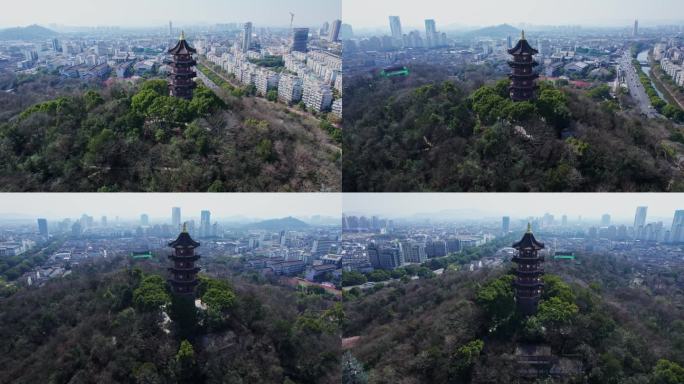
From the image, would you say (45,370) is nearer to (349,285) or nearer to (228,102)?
(349,285)

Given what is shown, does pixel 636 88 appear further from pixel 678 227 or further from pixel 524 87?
pixel 678 227

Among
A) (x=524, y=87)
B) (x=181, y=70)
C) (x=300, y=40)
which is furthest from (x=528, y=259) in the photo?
(x=300, y=40)

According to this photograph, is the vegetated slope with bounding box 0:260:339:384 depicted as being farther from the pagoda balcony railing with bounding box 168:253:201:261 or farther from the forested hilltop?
the forested hilltop

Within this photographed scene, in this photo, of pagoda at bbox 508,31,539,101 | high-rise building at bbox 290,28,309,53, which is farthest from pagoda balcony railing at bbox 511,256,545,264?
high-rise building at bbox 290,28,309,53

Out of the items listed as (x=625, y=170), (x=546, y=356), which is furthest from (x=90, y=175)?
(x=625, y=170)

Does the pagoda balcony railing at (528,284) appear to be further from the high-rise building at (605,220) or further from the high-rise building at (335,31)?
the high-rise building at (335,31)

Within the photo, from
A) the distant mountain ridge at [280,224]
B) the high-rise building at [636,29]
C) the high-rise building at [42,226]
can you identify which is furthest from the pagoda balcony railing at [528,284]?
the high-rise building at [42,226]
